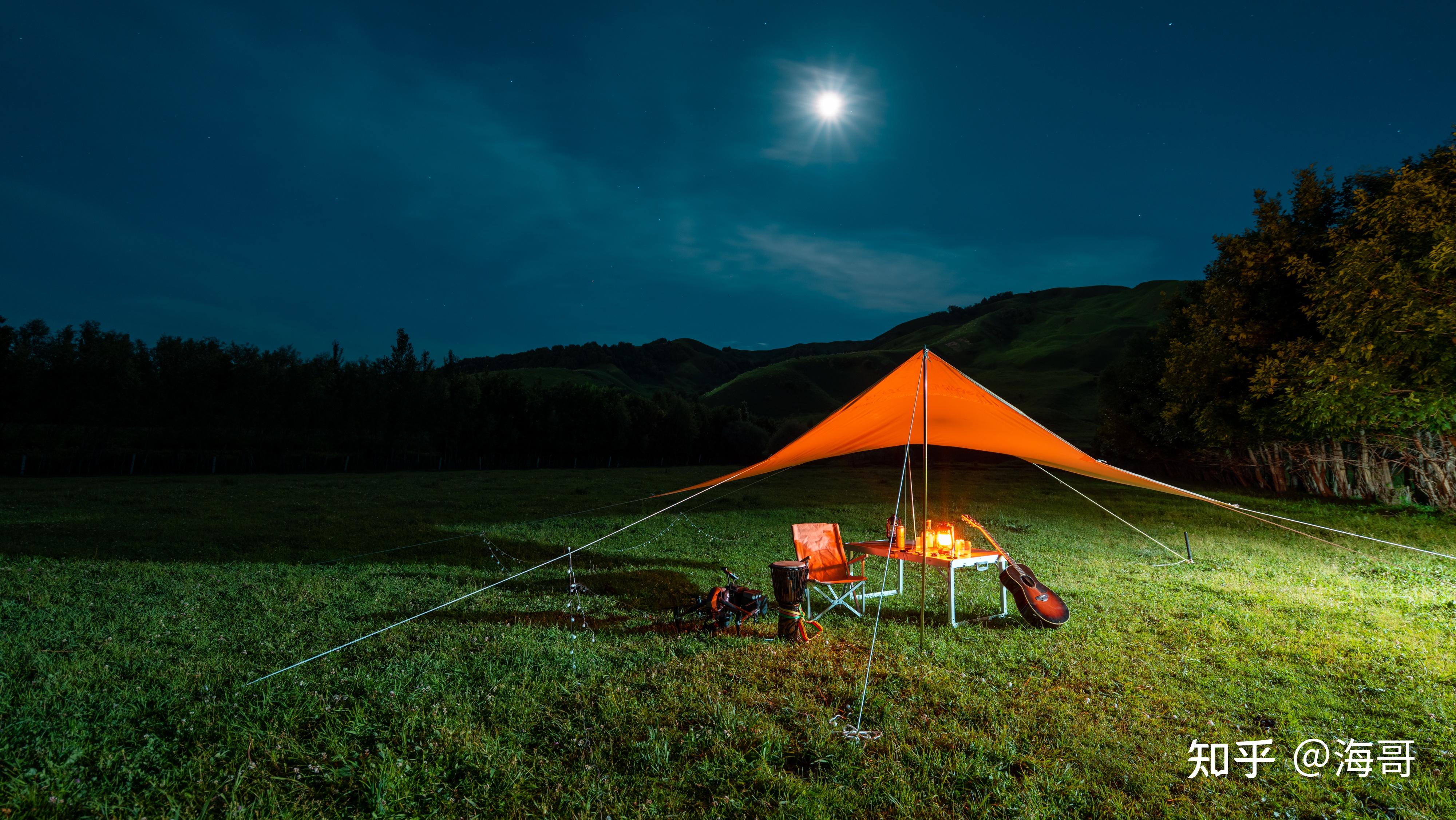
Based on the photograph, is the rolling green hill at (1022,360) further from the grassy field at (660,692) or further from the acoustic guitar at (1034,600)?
the acoustic guitar at (1034,600)

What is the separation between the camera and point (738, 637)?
4.86 metres

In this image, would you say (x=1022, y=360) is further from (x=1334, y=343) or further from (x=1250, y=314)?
(x=1334, y=343)

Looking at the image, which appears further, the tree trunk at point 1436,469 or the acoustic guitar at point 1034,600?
the tree trunk at point 1436,469

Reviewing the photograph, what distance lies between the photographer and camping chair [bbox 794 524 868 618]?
→ 580 cm

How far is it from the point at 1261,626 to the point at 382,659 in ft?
22.6

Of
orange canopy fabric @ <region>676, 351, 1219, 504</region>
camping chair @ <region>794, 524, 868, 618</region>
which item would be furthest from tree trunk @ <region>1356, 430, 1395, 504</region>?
camping chair @ <region>794, 524, 868, 618</region>

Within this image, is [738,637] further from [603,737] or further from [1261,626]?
[1261,626]

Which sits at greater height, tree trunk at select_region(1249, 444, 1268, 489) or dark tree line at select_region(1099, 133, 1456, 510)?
dark tree line at select_region(1099, 133, 1456, 510)

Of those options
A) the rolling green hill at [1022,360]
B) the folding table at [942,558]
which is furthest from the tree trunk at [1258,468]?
the rolling green hill at [1022,360]

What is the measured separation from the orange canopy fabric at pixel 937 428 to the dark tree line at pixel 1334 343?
6.79 meters

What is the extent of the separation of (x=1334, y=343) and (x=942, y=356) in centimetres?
5521

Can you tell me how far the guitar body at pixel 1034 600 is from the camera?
5.11 metres
